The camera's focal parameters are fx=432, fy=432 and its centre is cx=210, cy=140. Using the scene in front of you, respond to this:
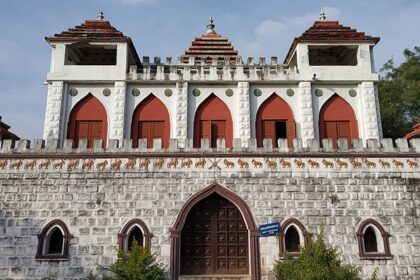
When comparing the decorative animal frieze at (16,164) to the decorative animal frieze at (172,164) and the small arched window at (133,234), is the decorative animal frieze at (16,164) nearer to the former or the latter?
the small arched window at (133,234)

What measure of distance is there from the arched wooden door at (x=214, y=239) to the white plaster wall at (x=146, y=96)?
576cm

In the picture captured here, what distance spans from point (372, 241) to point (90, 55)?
16502 mm

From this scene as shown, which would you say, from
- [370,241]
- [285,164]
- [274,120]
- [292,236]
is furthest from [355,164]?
[274,120]

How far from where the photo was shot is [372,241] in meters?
14.9

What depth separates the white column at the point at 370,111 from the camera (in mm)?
19656

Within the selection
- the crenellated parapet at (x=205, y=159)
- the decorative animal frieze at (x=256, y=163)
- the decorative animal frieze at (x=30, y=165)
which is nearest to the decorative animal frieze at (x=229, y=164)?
the crenellated parapet at (x=205, y=159)

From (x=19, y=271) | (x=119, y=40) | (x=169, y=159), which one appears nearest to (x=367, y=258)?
(x=169, y=159)

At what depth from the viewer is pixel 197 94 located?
20500mm

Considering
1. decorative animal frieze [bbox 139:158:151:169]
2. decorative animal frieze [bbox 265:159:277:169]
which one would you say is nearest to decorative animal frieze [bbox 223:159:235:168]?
decorative animal frieze [bbox 265:159:277:169]

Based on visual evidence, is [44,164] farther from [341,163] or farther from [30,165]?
[341,163]

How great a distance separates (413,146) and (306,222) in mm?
5039

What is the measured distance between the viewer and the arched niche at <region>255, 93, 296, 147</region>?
20.0 m

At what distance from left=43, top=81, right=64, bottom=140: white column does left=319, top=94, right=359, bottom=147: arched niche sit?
39.6ft

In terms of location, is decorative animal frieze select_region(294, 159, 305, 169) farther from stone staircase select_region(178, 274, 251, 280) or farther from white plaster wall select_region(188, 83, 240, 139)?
white plaster wall select_region(188, 83, 240, 139)
